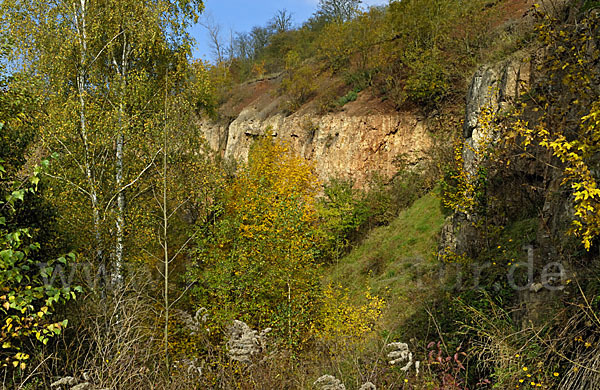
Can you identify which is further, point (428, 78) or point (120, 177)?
point (428, 78)

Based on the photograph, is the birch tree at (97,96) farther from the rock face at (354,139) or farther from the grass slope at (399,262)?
the rock face at (354,139)

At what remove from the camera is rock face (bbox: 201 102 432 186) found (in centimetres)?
1994

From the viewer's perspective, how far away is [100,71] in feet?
39.2

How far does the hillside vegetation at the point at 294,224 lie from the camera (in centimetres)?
445

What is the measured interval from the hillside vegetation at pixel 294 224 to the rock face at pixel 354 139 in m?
0.80

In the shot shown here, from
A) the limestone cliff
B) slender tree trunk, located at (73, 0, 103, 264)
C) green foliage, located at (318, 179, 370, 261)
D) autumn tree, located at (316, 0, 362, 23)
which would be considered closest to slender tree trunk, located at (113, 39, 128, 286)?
slender tree trunk, located at (73, 0, 103, 264)

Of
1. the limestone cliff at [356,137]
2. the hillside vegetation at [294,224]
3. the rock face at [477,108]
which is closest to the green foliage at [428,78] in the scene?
the hillside vegetation at [294,224]

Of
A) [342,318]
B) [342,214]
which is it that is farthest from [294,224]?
[342,214]

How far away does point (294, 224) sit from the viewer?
1009 cm

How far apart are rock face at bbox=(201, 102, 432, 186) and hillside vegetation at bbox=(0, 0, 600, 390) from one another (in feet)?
2.63

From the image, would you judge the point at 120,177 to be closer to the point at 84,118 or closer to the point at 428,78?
the point at 84,118

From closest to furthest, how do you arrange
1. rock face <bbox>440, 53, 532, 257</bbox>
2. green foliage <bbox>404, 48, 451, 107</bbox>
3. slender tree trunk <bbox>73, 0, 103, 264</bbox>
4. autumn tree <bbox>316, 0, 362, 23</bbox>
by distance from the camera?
1. slender tree trunk <bbox>73, 0, 103, 264</bbox>
2. rock face <bbox>440, 53, 532, 257</bbox>
3. green foliage <bbox>404, 48, 451, 107</bbox>
4. autumn tree <bbox>316, 0, 362, 23</bbox>

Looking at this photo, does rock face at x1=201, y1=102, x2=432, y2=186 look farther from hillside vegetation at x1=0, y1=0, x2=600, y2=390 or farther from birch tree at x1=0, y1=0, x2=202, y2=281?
birch tree at x1=0, y1=0, x2=202, y2=281

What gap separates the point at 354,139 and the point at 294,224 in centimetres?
1228
